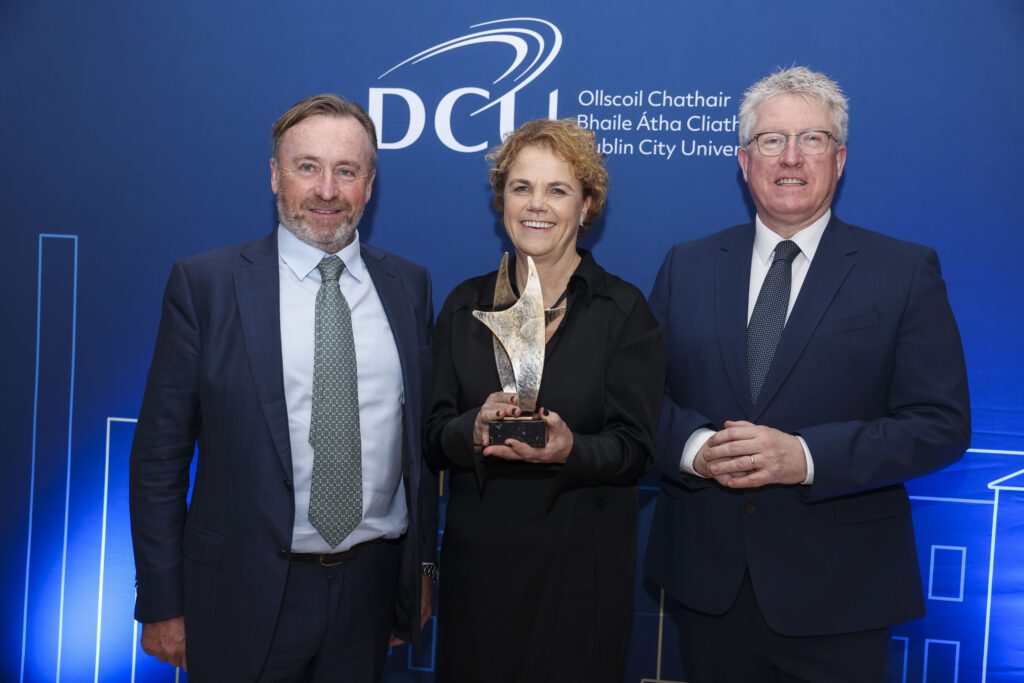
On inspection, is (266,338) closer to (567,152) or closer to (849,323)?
(567,152)

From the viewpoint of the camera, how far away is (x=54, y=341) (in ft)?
10.2

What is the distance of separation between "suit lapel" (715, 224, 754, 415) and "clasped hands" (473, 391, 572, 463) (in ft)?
1.49

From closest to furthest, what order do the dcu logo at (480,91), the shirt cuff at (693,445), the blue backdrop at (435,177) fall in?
the shirt cuff at (693,445)
the blue backdrop at (435,177)
the dcu logo at (480,91)

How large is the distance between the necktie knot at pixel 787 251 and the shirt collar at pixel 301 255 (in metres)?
1.06

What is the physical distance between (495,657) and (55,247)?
7.45 feet

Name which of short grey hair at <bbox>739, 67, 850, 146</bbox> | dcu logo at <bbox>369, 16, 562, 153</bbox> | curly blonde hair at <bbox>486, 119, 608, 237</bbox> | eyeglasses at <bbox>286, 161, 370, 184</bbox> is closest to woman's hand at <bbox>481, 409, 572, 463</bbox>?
curly blonde hair at <bbox>486, 119, 608, 237</bbox>

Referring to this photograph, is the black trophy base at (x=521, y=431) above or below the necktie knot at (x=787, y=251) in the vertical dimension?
below

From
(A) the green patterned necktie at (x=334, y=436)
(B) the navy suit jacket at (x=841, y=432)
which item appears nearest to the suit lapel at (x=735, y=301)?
(B) the navy suit jacket at (x=841, y=432)

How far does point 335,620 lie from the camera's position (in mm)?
1981

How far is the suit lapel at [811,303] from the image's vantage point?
6.44ft

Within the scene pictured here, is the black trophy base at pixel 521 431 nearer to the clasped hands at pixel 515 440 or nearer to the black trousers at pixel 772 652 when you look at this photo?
the clasped hands at pixel 515 440

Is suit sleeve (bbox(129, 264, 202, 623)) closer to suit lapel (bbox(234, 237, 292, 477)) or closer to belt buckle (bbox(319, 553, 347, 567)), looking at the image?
suit lapel (bbox(234, 237, 292, 477))

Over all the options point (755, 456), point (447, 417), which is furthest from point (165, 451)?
point (755, 456)

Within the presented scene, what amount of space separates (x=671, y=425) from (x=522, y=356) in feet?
1.52
